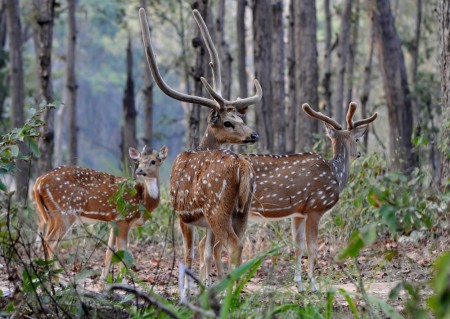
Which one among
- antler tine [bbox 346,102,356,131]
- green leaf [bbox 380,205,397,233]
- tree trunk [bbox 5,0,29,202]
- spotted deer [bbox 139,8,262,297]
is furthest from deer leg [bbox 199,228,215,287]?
tree trunk [bbox 5,0,29,202]

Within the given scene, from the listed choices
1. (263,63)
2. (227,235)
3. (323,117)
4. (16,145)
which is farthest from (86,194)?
(263,63)

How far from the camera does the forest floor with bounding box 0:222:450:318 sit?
806cm

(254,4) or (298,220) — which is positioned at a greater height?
(254,4)

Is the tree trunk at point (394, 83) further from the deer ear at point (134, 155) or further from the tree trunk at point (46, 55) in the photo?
the deer ear at point (134, 155)

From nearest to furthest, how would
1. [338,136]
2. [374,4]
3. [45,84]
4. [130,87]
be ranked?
[338,136]
[45,84]
[374,4]
[130,87]

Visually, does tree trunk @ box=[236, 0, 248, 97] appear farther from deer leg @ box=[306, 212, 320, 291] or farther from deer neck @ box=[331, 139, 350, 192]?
deer leg @ box=[306, 212, 320, 291]

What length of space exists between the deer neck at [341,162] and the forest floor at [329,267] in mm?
821

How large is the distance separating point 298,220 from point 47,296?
3918 mm

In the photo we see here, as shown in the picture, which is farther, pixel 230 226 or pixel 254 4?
pixel 254 4

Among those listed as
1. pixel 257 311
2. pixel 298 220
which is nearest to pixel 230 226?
pixel 257 311

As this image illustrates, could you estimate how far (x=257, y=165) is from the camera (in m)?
9.38

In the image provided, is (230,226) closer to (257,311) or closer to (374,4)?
(257,311)

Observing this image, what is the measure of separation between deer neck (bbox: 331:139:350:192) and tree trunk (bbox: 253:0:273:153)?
1066 centimetres

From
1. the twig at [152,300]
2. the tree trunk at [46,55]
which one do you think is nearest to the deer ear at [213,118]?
the twig at [152,300]
